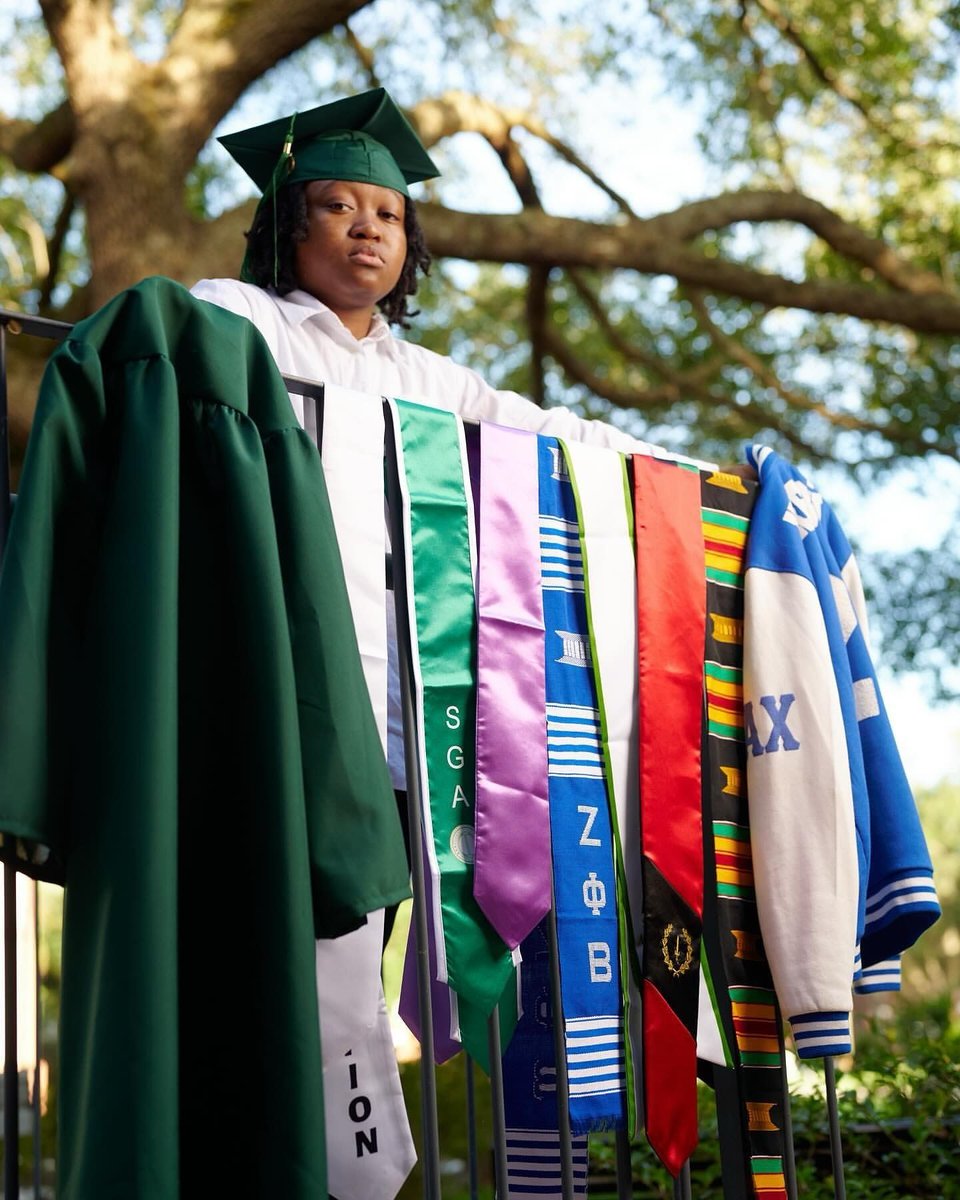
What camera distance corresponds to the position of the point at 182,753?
182 centimetres

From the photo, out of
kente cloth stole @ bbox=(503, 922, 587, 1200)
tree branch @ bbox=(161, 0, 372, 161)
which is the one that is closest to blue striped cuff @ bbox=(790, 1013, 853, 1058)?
kente cloth stole @ bbox=(503, 922, 587, 1200)

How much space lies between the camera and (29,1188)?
7500mm

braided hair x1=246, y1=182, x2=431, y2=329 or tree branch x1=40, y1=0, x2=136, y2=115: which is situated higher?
tree branch x1=40, y1=0, x2=136, y2=115

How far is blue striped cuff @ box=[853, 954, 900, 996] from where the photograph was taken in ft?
9.23

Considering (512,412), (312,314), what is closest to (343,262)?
(312,314)

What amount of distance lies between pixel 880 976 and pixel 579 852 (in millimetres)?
899

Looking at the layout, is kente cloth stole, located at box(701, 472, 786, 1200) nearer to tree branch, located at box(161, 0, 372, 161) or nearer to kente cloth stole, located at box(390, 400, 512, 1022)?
kente cloth stole, located at box(390, 400, 512, 1022)

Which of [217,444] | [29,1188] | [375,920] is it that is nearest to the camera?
[217,444]

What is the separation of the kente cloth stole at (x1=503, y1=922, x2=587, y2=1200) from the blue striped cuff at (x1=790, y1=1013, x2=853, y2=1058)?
45cm

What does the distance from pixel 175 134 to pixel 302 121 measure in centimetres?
395

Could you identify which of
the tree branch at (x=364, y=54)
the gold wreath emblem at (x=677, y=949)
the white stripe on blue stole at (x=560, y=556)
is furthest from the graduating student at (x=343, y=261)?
the tree branch at (x=364, y=54)

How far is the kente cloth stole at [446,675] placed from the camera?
2.17m

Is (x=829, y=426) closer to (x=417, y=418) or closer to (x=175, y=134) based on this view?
(x=175, y=134)

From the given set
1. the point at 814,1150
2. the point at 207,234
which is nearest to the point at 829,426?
the point at 207,234
